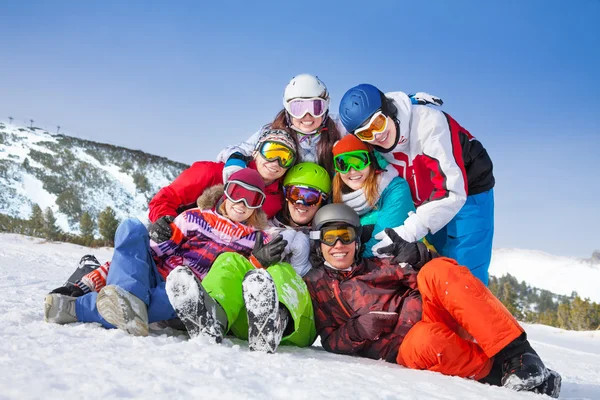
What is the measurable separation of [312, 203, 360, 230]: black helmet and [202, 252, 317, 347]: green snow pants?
391 millimetres

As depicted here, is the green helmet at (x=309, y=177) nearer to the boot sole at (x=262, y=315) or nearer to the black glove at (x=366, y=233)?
the black glove at (x=366, y=233)

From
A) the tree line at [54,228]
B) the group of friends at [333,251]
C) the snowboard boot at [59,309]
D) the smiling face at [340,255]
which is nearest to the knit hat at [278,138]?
the group of friends at [333,251]

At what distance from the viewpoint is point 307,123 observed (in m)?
3.77

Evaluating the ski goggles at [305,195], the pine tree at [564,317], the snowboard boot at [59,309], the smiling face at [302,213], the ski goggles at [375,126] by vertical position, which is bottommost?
the pine tree at [564,317]

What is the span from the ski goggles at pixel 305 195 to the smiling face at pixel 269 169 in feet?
0.57

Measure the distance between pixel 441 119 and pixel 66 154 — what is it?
52.9 m

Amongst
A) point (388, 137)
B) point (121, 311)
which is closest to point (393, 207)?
point (388, 137)

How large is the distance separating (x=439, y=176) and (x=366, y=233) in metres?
0.63

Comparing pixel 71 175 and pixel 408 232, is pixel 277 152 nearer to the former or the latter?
pixel 408 232

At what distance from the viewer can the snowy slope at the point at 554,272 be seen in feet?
399

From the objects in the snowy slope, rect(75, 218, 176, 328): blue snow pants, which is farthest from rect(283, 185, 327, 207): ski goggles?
the snowy slope

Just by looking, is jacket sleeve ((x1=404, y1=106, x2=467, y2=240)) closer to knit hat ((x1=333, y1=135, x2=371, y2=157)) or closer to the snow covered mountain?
knit hat ((x1=333, y1=135, x2=371, y2=157))

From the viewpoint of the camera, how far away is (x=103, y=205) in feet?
140

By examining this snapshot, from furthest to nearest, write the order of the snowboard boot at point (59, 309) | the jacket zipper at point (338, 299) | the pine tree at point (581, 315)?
the pine tree at point (581, 315), the jacket zipper at point (338, 299), the snowboard boot at point (59, 309)
